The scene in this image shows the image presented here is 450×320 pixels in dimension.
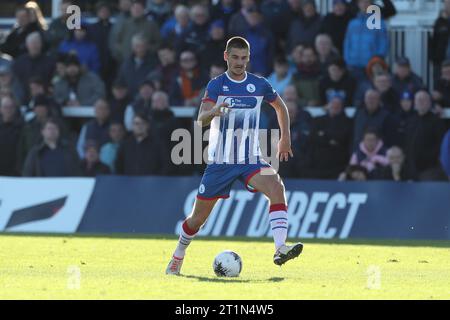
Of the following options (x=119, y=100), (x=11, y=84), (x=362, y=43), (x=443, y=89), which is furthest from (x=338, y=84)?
(x=11, y=84)

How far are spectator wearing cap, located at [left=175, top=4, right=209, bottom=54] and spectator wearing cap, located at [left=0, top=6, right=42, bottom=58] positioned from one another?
287cm

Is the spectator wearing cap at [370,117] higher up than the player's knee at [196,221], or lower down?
lower down

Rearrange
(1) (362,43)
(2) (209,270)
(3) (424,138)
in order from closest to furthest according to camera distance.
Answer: (2) (209,270), (3) (424,138), (1) (362,43)

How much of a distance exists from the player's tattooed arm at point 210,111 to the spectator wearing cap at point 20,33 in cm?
1129

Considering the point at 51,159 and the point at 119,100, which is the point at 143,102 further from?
the point at 51,159

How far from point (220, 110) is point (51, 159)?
9.68 m

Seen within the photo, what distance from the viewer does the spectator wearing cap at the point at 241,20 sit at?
848 inches

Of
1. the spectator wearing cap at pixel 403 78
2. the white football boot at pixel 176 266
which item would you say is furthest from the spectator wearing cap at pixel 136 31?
the white football boot at pixel 176 266

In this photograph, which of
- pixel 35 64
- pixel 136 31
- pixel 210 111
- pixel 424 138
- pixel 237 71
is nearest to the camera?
pixel 210 111

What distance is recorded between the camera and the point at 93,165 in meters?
21.2

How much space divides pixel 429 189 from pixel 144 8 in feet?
21.5

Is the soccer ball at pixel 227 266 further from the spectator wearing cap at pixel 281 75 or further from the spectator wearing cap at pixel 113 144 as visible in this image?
the spectator wearing cap at pixel 113 144

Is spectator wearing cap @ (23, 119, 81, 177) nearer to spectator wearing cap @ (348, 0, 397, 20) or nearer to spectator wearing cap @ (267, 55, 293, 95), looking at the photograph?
spectator wearing cap @ (267, 55, 293, 95)
